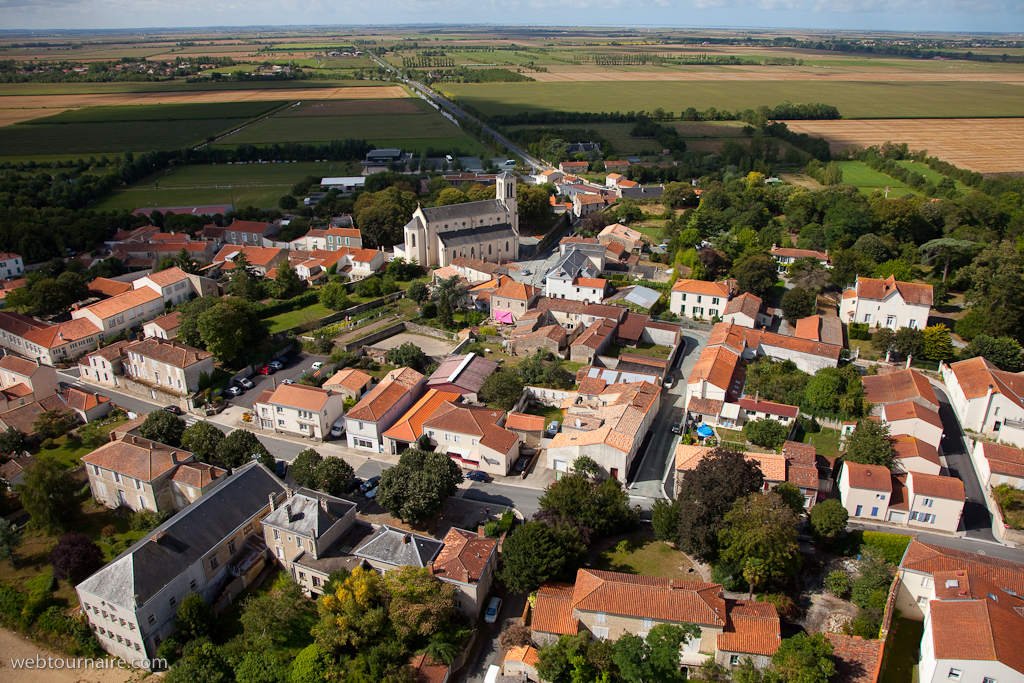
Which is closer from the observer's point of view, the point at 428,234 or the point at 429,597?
the point at 429,597

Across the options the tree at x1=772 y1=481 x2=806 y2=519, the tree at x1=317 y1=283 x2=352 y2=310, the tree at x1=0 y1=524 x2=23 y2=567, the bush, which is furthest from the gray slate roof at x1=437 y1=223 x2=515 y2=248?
the bush

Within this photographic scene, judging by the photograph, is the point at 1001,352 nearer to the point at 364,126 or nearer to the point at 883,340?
the point at 883,340

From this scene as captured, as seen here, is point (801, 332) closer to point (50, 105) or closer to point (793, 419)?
point (793, 419)

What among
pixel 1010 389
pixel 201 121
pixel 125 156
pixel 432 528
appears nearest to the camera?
pixel 432 528

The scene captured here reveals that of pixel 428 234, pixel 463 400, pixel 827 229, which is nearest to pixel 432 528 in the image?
pixel 463 400

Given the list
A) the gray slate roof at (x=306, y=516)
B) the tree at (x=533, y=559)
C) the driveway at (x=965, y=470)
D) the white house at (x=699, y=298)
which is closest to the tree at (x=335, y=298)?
the white house at (x=699, y=298)

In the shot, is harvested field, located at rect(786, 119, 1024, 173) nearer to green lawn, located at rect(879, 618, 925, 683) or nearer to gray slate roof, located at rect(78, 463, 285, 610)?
green lawn, located at rect(879, 618, 925, 683)

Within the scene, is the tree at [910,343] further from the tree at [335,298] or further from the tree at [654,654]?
the tree at [335,298]

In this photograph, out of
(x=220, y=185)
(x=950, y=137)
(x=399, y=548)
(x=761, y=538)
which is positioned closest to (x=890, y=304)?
(x=761, y=538)
